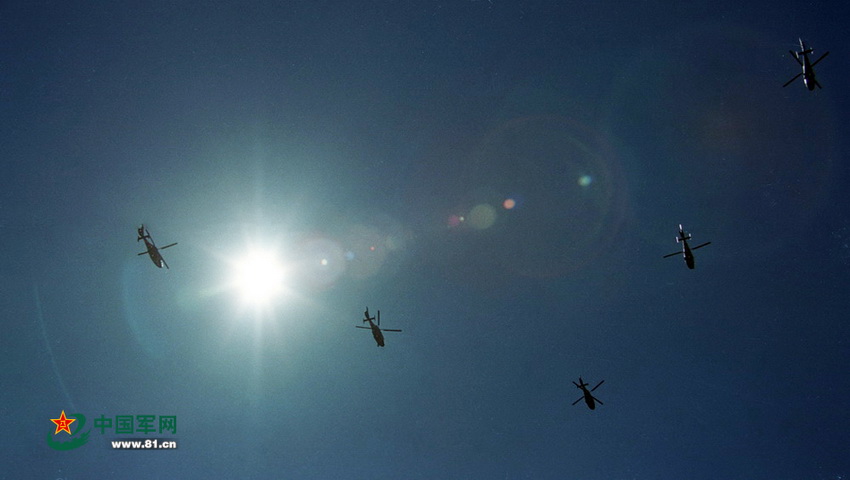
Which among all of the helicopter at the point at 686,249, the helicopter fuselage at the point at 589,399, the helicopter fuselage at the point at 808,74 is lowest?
the helicopter fuselage at the point at 589,399

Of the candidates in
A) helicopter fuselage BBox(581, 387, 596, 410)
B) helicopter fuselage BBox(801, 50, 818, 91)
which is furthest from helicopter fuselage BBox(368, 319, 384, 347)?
helicopter fuselage BBox(801, 50, 818, 91)

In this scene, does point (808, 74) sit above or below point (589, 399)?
above

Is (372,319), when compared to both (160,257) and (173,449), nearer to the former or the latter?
(160,257)

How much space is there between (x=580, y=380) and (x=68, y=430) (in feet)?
203

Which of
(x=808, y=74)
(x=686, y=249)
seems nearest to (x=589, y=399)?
(x=686, y=249)

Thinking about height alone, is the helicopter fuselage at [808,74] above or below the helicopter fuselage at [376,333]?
above

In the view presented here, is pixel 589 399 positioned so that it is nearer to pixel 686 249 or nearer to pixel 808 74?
pixel 686 249

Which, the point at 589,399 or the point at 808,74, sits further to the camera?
the point at 589,399

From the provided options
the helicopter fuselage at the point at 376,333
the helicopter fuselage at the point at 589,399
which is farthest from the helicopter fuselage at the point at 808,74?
the helicopter fuselage at the point at 376,333

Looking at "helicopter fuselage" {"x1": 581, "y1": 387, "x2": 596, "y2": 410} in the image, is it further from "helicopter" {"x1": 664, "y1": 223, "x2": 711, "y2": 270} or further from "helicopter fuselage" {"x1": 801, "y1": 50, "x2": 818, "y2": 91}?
"helicopter fuselage" {"x1": 801, "y1": 50, "x2": 818, "y2": 91}

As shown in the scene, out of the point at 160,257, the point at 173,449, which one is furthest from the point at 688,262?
the point at 173,449

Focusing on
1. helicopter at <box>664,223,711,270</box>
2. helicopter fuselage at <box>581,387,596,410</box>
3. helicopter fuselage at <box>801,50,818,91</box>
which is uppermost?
helicopter fuselage at <box>801,50,818,91</box>

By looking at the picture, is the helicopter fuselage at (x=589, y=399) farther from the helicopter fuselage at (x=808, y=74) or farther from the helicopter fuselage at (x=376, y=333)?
the helicopter fuselage at (x=808, y=74)

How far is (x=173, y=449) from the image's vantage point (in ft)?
182
